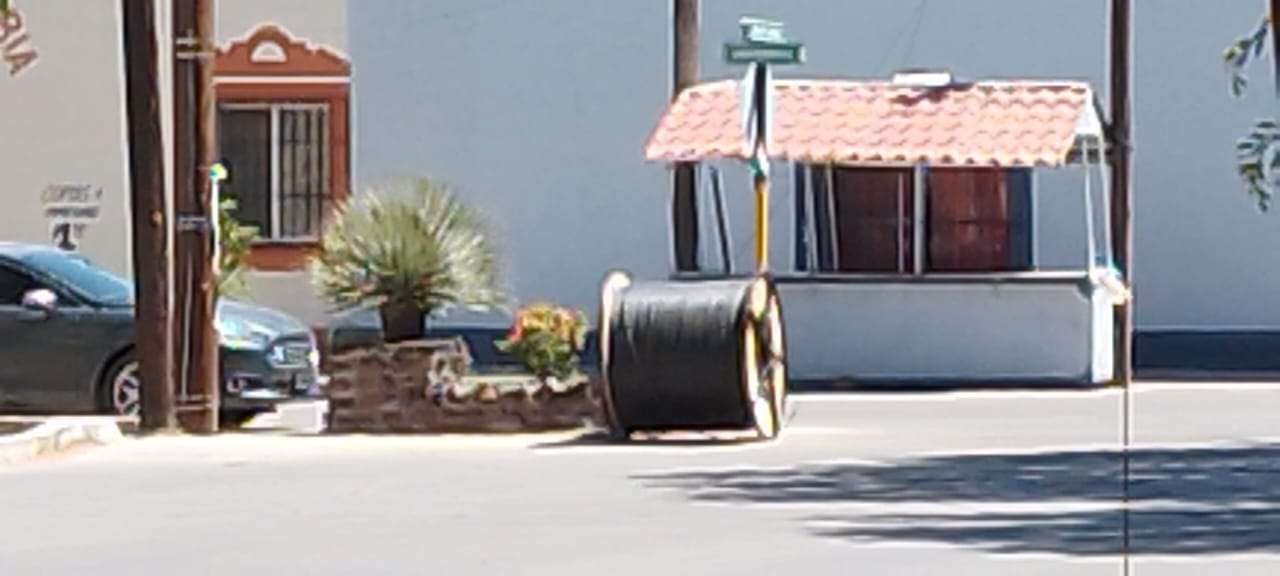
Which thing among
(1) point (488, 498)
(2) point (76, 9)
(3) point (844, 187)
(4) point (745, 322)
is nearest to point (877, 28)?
(3) point (844, 187)

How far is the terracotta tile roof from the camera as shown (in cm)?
2777

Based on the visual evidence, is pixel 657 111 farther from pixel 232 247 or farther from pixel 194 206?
pixel 194 206

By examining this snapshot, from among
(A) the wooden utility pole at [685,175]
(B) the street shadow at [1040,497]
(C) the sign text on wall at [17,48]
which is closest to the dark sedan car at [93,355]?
(B) the street shadow at [1040,497]

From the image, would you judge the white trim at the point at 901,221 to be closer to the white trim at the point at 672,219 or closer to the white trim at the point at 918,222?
the white trim at the point at 918,222

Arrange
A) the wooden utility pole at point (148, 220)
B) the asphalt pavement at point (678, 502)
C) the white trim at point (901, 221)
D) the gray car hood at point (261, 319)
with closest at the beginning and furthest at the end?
1. the asphalt pavement at point (678, 502)
2. the wooden utility pole at point (148, 220)
3. the gray car hood at point (261, 319)
4. the white trim at point (901, 221)

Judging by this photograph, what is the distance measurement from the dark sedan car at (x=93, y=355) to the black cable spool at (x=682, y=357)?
3618 millimetres

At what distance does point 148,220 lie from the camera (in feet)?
→ 72.3

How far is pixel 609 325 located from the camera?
68.0 ft

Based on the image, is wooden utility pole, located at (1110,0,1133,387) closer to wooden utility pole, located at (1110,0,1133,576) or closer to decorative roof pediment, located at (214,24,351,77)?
wooden utility pole, located at (1110,0,1133,576)

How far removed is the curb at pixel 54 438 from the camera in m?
20.0

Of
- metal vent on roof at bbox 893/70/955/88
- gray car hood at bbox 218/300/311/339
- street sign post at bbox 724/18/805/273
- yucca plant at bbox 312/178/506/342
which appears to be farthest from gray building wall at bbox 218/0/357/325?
yucca plant at bbox 312/178/506/342

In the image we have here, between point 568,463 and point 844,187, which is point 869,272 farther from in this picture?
point 568,463

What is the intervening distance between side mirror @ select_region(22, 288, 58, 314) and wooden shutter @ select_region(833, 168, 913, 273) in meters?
8.47

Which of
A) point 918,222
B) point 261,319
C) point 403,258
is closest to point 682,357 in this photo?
point 403,258
